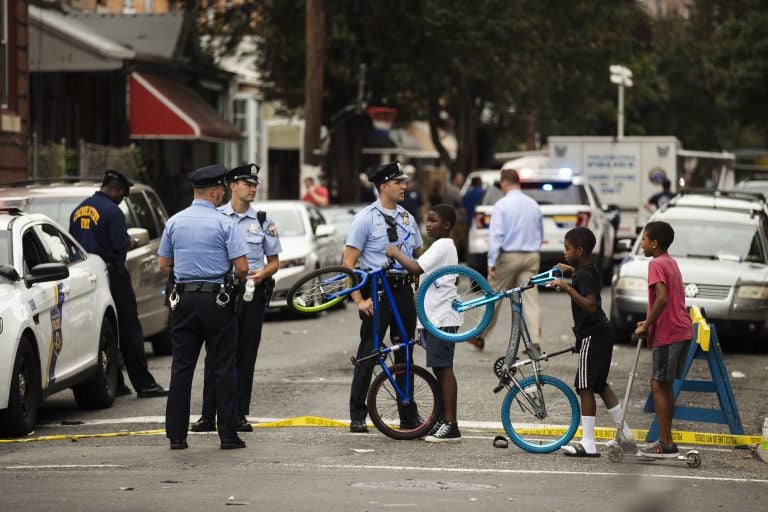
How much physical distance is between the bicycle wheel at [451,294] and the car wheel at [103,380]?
3375mm

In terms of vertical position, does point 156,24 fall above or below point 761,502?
above

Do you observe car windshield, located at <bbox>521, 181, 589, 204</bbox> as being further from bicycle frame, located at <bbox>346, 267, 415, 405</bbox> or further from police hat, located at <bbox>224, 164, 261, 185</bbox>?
police hat, located at <bbox>224, 164, 261, 185</bbox>

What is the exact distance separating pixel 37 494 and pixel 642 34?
116 ft

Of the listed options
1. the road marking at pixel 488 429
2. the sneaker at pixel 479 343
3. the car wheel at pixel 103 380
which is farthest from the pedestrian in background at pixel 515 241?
the road marking at pixel 488 429

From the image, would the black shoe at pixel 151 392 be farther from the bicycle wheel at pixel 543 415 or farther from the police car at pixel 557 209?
the police car at pixel 557 209

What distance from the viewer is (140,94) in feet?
98.6

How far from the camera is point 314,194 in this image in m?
28.4

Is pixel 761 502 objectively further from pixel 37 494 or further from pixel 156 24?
pixel 156 24

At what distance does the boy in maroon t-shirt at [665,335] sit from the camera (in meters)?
9.85

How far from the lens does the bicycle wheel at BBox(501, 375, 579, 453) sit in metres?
10.1

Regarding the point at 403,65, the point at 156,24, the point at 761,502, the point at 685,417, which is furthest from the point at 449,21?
the point at 761,502

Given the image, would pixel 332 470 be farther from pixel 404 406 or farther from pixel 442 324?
pixel 442 324

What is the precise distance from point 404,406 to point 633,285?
715 centimetres

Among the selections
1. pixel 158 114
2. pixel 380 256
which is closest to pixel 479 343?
pixel 380 256
